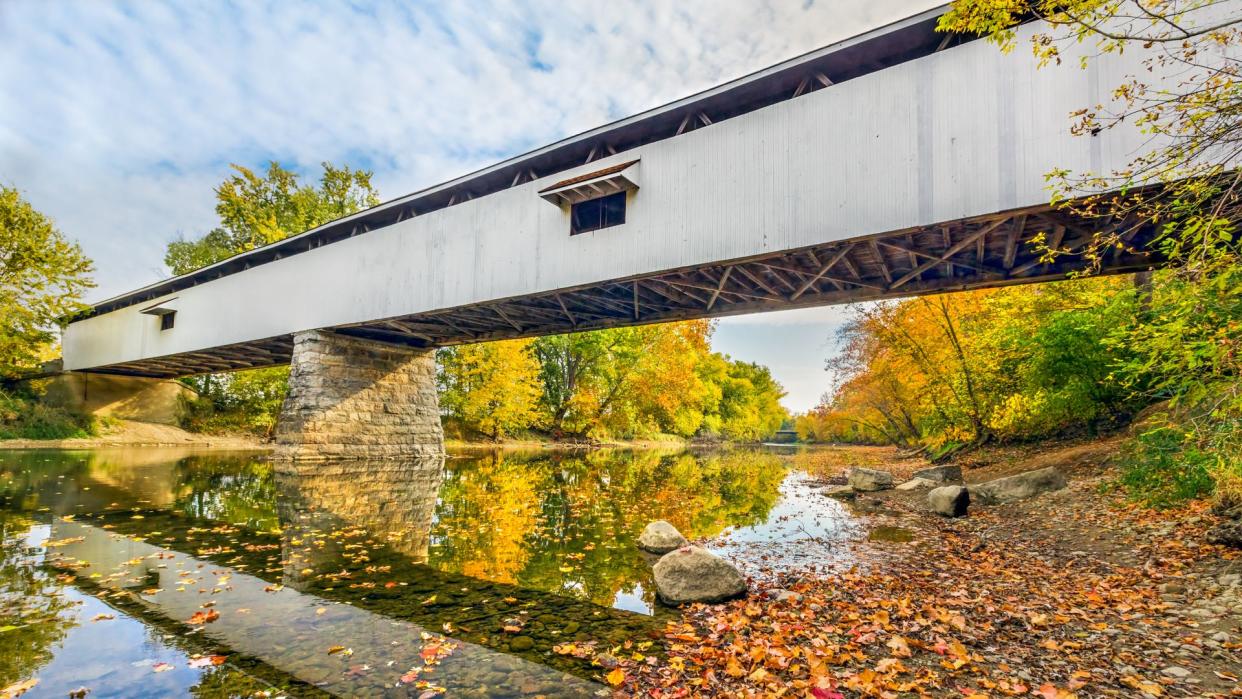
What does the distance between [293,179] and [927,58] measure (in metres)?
37.8

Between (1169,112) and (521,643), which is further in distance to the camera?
(1169,112)

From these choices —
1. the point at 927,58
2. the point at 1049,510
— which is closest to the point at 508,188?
the point at 927,58

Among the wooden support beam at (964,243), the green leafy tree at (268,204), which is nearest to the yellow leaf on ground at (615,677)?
the wooden support beam at (964,243)

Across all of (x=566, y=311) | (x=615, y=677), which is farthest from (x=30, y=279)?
(x=615, y=677)

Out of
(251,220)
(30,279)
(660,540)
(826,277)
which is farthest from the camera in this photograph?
(251,220)

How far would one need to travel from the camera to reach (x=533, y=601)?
4309 mm

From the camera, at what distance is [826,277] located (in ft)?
33.8

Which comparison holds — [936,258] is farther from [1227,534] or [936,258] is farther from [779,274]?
[1227,534]

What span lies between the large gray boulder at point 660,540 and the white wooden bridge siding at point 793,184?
5.08m

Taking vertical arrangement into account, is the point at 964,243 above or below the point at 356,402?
above

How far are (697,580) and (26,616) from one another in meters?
4.79

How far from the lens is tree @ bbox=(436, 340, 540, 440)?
2667 cm

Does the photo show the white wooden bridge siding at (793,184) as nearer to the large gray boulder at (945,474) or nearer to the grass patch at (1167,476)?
the grass patch at (1167,476)

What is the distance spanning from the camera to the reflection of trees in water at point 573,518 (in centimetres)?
522
